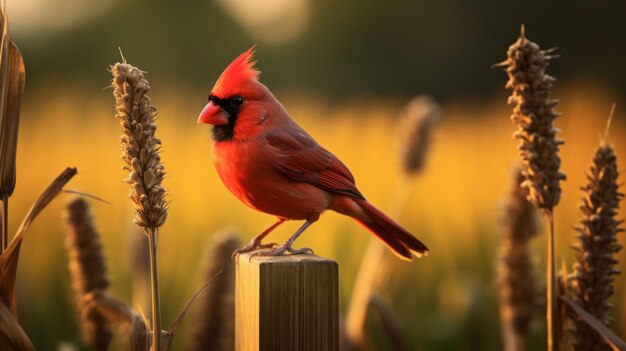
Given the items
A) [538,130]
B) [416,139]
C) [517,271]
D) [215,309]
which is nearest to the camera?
[538,130]

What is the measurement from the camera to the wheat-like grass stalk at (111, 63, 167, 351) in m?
1.60

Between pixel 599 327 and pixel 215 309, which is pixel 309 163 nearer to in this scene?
pixel 215 309

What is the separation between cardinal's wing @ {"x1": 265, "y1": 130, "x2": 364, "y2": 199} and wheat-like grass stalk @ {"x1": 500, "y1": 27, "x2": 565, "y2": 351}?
2.33 ft

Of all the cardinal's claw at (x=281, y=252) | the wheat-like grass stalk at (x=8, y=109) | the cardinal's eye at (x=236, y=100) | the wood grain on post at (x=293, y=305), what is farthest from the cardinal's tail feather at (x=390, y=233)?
the wheat-like grass stalk at (x=8, y=109)

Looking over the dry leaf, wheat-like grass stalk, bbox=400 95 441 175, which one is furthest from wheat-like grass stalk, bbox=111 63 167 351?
wheat-like grass stalk, bbox=400 95 441 175

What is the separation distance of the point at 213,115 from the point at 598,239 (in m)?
1.13

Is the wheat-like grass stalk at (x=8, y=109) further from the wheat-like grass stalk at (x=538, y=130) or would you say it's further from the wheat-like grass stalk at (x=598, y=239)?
the wheat-like grass stalk at (x=598, y=239)

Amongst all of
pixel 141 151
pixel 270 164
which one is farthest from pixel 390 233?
pixel 141 151

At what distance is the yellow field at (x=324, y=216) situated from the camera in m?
4.02

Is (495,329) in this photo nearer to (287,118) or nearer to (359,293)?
(359,293)

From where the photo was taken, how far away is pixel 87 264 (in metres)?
2.36

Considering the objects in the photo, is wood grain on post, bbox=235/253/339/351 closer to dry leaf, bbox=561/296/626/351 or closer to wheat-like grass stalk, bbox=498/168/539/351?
dry leaf, bbox=561/296/626/351

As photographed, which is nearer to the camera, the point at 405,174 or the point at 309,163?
the point at 309,163

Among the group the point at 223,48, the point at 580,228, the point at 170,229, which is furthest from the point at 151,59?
the point at 580,228
